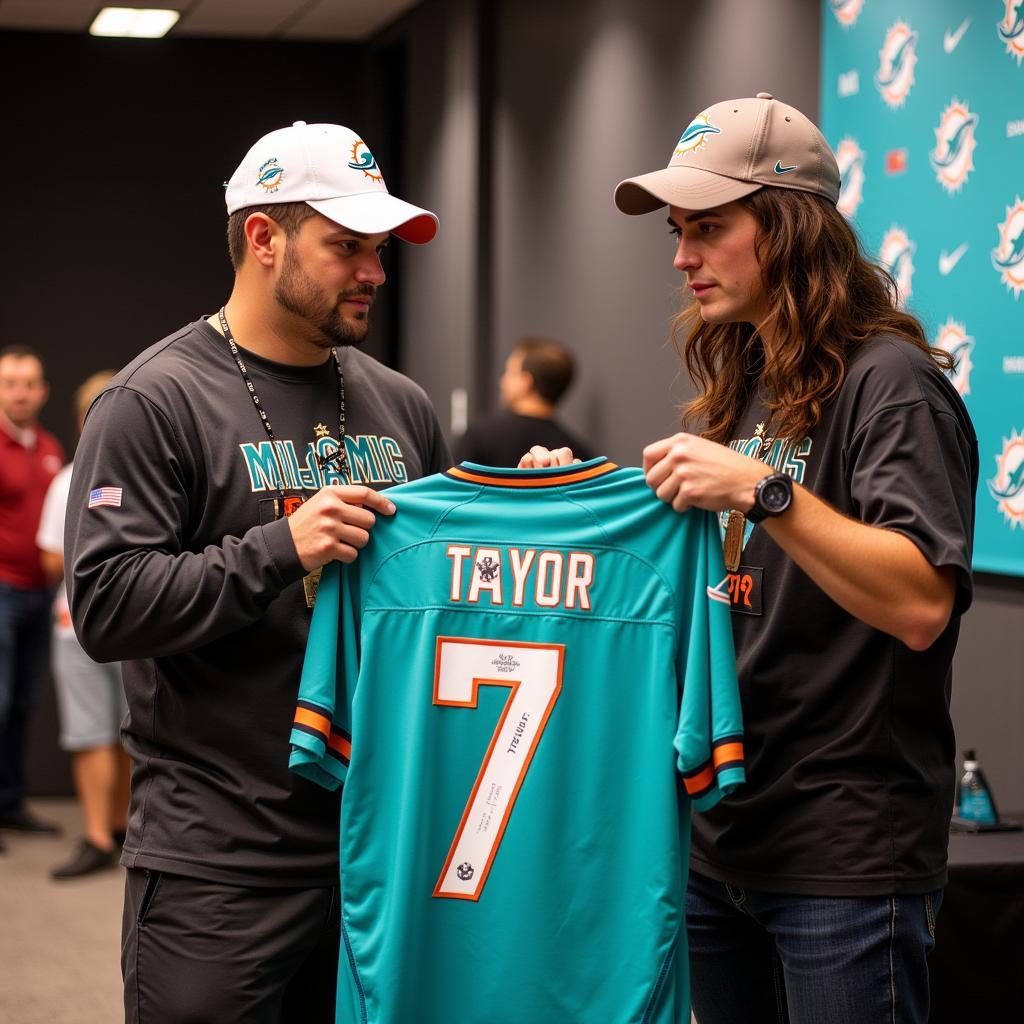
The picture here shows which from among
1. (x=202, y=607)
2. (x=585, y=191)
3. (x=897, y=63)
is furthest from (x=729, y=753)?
(x=585, y=191)

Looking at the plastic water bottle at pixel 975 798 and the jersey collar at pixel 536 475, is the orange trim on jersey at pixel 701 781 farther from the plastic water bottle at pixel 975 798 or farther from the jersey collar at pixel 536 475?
the plastic water bottle at pixel 975 798

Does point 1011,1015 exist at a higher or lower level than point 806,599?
lower

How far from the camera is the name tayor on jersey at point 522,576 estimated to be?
1.75m

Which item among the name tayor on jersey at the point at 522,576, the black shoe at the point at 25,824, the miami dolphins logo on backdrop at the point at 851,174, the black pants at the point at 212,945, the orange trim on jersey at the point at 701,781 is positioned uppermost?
the miami dolphins logo on backdrop at the point at 851,174

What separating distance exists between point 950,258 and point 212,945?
7.96ft

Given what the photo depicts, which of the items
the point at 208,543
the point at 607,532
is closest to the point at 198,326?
the point at 208,543

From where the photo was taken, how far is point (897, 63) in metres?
3.56

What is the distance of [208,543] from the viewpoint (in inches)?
72.1

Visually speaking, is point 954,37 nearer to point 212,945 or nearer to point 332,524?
point 332,524

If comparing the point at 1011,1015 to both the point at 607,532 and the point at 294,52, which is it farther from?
A: the point at 294,52

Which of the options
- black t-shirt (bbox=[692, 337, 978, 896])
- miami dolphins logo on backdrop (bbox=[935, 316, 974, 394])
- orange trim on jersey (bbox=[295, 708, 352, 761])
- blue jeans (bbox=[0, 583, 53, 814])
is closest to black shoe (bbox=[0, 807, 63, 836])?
blue jeans (bbox=[0, 583, 53, 814])

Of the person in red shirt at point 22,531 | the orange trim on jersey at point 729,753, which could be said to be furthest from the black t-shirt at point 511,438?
the orange trim on jersey at point 729,753

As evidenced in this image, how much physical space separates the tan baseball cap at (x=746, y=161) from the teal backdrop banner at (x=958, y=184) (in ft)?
4.87

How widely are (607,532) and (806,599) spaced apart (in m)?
0.25
